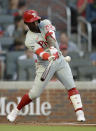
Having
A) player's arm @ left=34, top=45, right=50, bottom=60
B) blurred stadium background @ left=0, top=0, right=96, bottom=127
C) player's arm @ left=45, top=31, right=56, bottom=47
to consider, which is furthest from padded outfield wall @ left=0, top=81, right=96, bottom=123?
player's arm @ left=34, top=45, right=50, bottom=60

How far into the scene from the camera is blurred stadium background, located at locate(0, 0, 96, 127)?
10477 mm

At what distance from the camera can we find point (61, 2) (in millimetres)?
14844

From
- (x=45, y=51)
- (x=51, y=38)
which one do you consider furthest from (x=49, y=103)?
(x=51, y=38)

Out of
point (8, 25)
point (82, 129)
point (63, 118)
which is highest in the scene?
point (8, 25)

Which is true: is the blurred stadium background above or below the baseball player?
above

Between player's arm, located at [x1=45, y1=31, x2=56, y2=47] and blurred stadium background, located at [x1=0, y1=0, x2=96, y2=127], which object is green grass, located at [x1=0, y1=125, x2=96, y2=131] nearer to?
player's arm, located at [x1=45, y1=31, x2=56, y2=47]

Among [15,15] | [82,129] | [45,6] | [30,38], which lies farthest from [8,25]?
[82,129]

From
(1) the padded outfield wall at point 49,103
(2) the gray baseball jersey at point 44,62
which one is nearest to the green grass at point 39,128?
(2) the gray baseball jersey at point 44,62

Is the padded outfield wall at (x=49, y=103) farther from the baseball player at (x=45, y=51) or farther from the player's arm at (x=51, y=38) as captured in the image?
the player's arm at (x=51, y=38)

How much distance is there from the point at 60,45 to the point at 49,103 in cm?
200

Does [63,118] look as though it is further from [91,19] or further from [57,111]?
[91,19]

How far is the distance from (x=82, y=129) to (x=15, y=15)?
6620mm

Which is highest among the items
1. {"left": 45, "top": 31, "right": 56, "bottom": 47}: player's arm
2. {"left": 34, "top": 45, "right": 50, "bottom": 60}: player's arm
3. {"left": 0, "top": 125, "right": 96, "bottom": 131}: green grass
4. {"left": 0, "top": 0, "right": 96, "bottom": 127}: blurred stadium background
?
{"left": 0, "top": 0, "right": 96, "bottom": 127}: blurred stadium background

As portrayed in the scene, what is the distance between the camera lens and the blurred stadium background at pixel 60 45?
10.5 m
